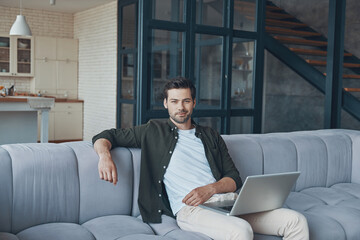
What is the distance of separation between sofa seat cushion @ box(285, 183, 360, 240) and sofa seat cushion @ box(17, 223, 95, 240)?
4.33ft

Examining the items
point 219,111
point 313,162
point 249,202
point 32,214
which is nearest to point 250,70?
point 219,111

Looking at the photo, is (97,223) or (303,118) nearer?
(97,223)

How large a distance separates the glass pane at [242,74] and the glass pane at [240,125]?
0.14 metres

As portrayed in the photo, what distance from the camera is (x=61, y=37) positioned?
1003cm

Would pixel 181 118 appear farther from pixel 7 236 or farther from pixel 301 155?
pixel 301 155

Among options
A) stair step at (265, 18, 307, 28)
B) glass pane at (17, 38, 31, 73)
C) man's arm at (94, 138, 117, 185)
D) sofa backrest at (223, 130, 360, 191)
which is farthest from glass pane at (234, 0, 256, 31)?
glass pane at (17, 38, 31, 73)

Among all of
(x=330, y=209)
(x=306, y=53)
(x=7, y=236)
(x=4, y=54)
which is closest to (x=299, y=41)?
(x=306, y=53)

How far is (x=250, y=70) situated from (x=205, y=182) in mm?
2478

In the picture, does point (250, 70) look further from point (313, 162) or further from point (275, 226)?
point (275, 226)

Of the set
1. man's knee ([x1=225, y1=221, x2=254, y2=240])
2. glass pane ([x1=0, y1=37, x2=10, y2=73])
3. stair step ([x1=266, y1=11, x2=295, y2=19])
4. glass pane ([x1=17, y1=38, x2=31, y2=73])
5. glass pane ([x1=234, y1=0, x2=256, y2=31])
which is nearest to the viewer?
man's knee ([x1=225, y1=221, x2=254, y2=240])

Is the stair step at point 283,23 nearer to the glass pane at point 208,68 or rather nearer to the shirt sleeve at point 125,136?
the glass pane at point 208,68

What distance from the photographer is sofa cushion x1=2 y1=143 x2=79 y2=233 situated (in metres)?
2.33

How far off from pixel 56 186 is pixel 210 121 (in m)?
2.36

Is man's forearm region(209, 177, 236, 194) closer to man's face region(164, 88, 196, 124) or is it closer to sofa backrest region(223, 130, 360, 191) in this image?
man's face region(164, 88, 196, 124)
